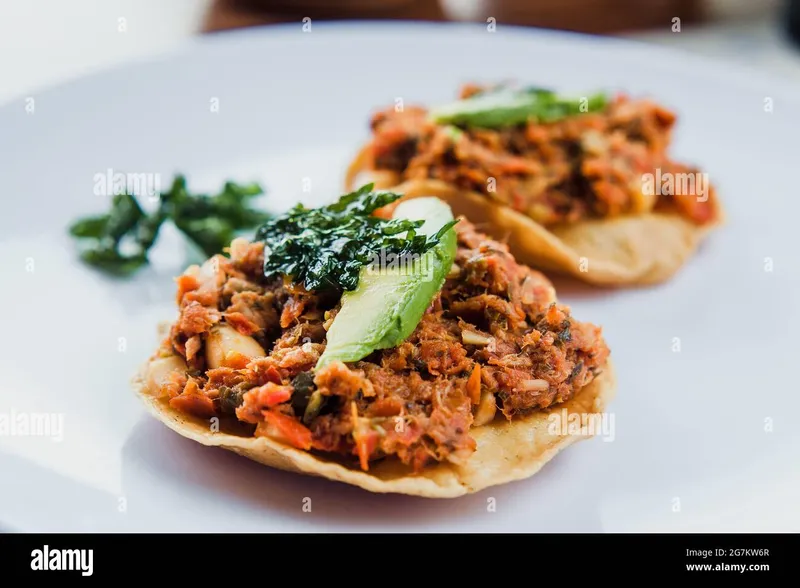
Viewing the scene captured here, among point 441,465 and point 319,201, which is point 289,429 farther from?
point 319,201

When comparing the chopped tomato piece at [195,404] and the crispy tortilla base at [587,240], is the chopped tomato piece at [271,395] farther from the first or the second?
the crispy tortilla base at [587,240]

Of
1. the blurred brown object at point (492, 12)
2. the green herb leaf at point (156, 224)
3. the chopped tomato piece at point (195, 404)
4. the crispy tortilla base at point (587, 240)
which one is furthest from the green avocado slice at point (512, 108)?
the blurred brown object at point (492, 12)

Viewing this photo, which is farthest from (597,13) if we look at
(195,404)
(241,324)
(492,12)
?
(195,404)

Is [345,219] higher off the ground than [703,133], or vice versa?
[703,133]

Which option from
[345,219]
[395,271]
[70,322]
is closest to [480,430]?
[395,271]
